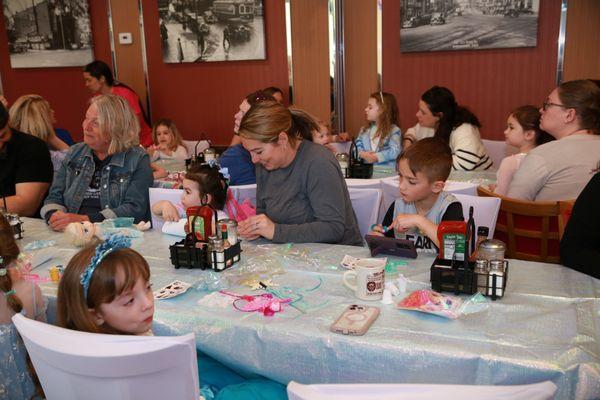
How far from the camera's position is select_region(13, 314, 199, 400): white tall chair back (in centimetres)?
113

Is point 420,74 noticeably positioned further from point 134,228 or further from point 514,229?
point 134,228

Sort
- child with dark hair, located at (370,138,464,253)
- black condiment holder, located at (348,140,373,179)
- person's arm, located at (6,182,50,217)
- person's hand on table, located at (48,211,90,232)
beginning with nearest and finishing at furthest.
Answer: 1. child with dark hair, located at (370,138,464,253)
2. person's hand on table, located at (48,211,90,232)
3. person's arm, located at (6,182,50,217)
4. black condiment holder, located at (348,140,373,179)

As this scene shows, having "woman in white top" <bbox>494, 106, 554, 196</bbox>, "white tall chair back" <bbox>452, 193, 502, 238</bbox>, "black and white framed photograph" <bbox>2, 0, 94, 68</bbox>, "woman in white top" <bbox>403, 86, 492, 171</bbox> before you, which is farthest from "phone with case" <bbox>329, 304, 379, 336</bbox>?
"black and white framed photograph" <bbox>2, 0, 94, 68</bbox>

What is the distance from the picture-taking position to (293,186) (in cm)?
260

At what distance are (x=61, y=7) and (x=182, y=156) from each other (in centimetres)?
298

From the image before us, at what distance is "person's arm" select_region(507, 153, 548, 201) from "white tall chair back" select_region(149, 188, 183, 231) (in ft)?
5.79

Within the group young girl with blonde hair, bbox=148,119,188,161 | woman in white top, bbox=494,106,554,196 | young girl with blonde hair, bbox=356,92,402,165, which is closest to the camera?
woman in white top, bbox=494,106,554,196

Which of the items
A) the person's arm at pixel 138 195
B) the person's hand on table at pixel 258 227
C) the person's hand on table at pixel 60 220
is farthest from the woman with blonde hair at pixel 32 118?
the person's hand on table at pixel 258 227

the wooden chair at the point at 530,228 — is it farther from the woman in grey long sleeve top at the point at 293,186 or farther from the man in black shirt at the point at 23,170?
the man in black shirt at the point at 23,170

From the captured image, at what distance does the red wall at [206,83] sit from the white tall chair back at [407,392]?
18.0ft

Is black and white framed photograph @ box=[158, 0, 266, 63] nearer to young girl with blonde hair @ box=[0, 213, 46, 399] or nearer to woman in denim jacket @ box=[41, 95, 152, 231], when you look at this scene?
woman in denim jacket @ box=[41, 95, 152, 231]

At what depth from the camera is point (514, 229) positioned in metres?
2.80

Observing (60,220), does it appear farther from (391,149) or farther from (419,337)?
(391,149)

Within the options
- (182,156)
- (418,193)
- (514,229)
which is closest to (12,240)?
(418,193)
